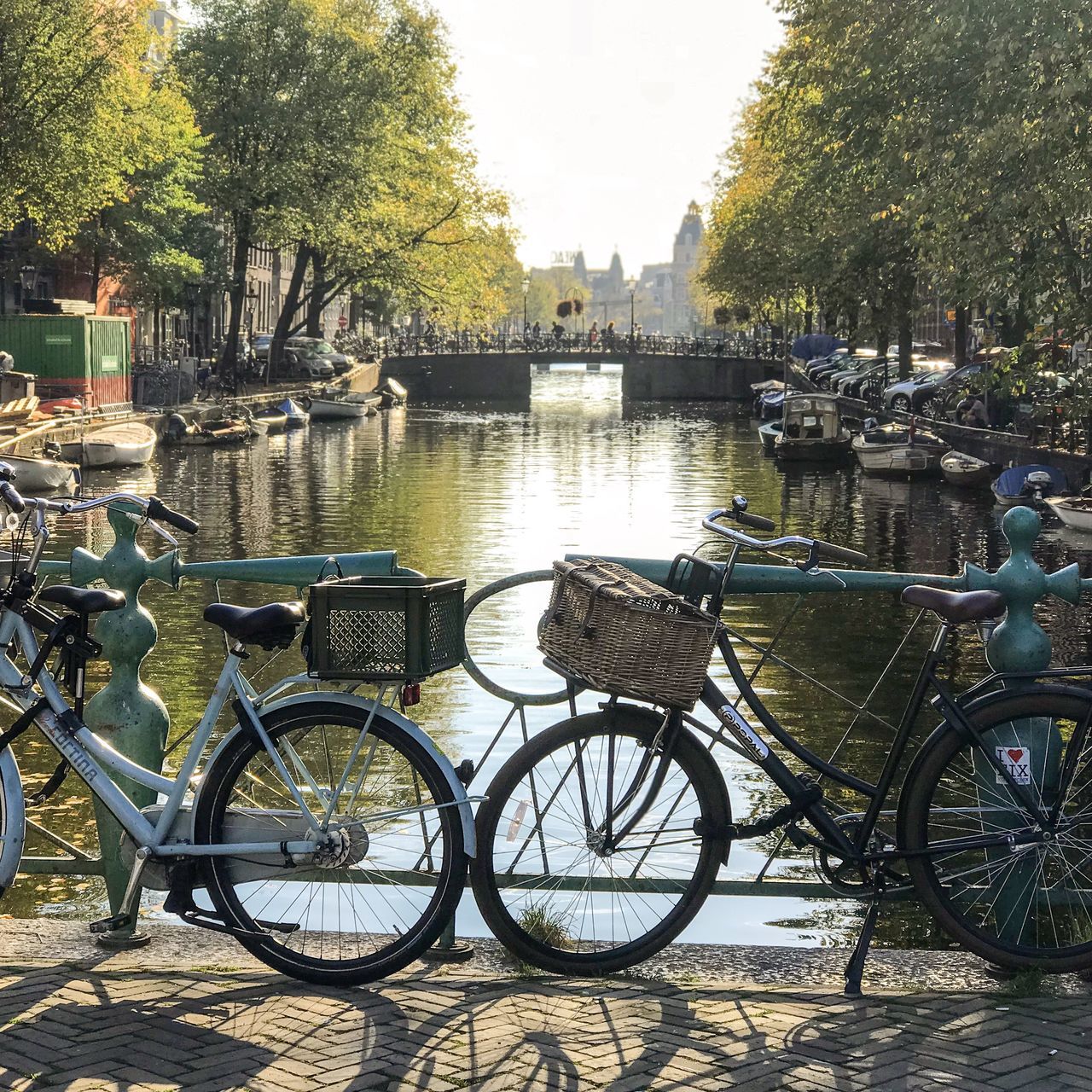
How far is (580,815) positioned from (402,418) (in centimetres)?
6031

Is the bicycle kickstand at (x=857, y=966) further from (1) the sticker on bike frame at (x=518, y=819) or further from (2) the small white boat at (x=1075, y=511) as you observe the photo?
(2) the small white boat at (x=1075, y=511)

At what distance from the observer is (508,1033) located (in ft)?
13.2

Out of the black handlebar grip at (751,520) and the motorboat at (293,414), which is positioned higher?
the black handlebar grip at (751,520)

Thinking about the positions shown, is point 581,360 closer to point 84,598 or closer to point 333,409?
point 333,409

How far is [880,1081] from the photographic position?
3779 millimetres

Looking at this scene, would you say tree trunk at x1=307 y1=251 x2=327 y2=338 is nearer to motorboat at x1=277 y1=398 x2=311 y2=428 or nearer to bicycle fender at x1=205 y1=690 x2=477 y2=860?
motorboat at x1=277 y1=398 x2=311 y2=428

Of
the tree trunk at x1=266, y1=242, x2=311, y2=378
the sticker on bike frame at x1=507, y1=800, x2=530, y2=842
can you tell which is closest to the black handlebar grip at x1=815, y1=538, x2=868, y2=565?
the sticker on bike frame at x1=507, y1=800, x2=530, y2=842

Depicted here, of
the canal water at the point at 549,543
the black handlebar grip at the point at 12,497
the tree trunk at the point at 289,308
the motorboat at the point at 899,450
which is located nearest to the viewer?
the black handlebar grip at the point at 12,497

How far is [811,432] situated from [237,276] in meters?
21.0

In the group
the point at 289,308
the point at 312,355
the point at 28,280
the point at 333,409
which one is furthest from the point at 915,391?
→ the point at 312,355

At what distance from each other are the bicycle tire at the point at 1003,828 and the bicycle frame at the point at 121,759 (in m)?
1.56

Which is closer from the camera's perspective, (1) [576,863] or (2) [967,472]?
(1) [576,863]

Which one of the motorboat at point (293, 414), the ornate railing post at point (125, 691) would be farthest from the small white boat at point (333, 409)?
the ornate railing post at point (125, 691)

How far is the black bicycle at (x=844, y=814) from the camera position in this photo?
4.47 m
